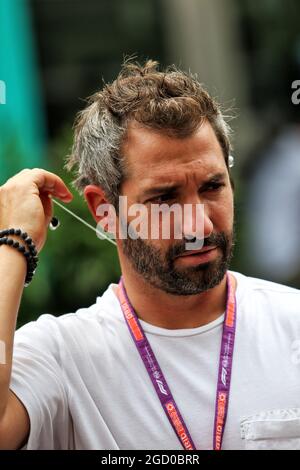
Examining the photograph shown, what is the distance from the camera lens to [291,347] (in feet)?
9.18

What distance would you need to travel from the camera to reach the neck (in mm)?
2887

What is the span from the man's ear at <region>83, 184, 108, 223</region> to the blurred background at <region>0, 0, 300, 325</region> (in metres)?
2.71

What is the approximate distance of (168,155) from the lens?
2.80 meters

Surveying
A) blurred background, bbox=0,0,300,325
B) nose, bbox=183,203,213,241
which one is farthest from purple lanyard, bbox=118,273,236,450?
blurred background, bbox=0,0,300,325

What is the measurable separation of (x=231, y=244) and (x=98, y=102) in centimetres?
71

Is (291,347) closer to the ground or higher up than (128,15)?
closer to the ground

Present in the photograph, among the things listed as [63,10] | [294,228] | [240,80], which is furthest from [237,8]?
[294,228]

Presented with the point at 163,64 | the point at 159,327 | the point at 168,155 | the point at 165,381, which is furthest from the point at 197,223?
the point at 163,64

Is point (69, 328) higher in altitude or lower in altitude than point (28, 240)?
lower

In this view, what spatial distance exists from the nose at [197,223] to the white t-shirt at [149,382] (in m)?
0.32

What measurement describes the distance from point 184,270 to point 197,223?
16cm

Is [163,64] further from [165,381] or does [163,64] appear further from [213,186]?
[165,381]

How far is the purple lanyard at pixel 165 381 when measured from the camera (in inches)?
105
